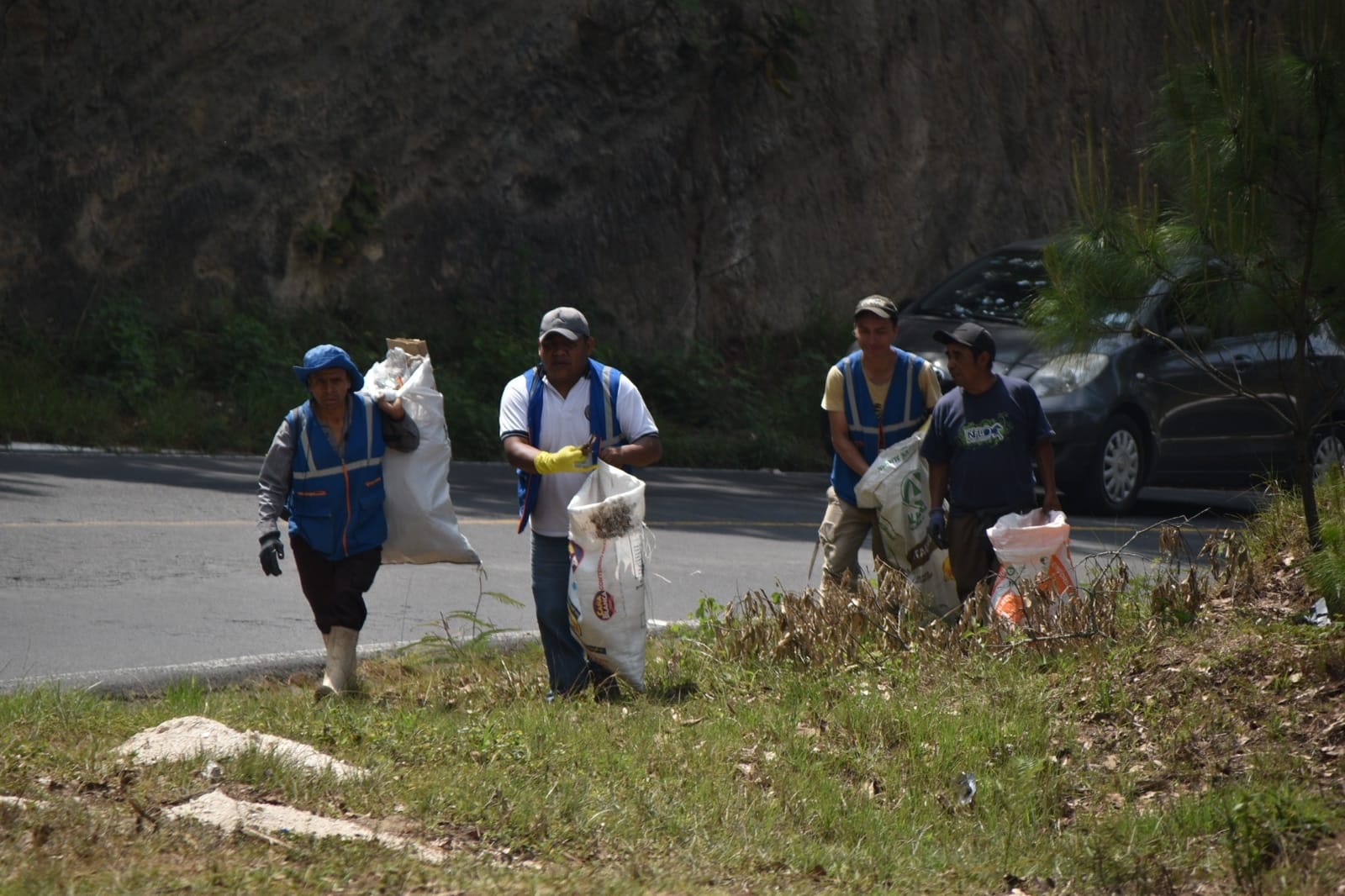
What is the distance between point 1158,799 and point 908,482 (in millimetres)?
2396

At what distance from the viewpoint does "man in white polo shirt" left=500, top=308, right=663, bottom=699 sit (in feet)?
23.0

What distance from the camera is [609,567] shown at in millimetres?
6789

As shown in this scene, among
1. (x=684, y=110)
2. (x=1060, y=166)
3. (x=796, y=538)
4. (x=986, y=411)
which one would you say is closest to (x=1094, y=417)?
(x=796, y=538)

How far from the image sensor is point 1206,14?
6781 mm

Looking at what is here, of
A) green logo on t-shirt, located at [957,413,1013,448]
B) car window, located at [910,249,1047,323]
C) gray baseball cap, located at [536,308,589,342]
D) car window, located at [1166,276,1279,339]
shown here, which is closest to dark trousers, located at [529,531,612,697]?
gray baseball cap, located at [536,308,589,342]

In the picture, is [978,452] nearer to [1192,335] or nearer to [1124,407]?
[1192,335]

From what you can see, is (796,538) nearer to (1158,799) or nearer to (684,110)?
(1158,799)

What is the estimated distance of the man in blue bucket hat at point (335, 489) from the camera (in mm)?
7020

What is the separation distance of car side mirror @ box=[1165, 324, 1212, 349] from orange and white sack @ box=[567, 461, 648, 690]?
2.44 meters

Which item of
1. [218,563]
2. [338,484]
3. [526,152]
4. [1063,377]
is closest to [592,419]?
[338,484]

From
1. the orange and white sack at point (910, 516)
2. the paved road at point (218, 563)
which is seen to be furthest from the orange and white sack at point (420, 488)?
the orange and white sack at point (910, 516)

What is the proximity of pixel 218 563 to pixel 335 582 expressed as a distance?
2.89m

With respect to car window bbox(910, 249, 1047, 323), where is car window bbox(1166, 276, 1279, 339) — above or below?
below

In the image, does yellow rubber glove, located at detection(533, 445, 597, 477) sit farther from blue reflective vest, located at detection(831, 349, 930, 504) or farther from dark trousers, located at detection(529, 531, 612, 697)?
blue reflective vest, located at detection(831, 349, 930, 504)
